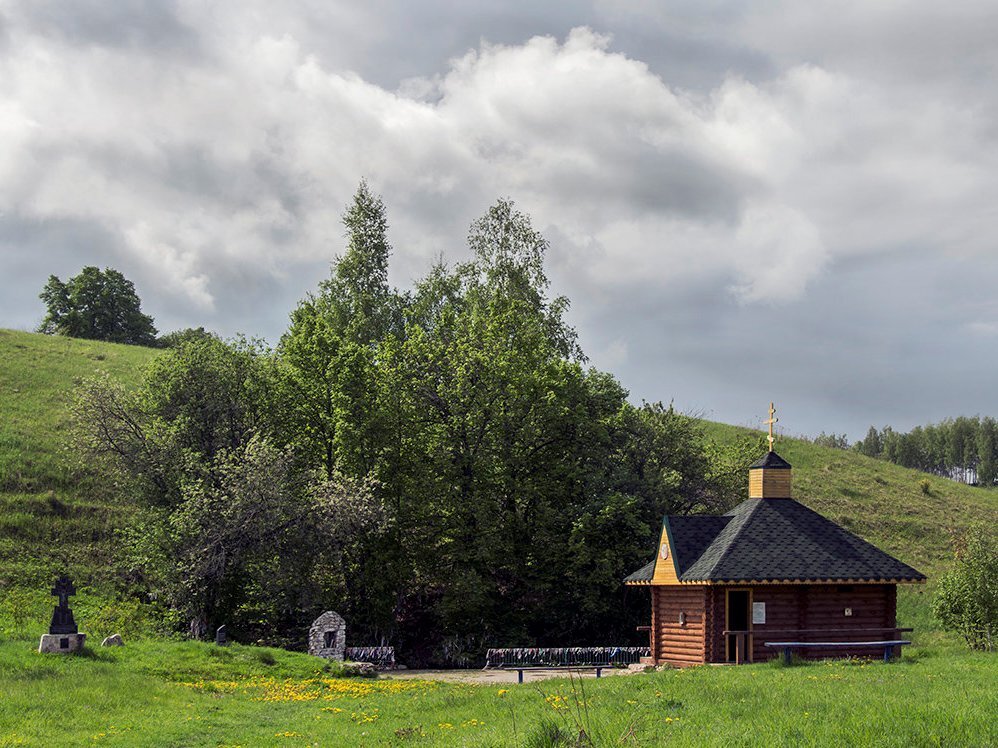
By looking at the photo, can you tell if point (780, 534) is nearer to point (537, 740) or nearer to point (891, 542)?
point (537, 740)

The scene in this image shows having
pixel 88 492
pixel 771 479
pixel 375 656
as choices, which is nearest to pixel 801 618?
pixel 771 479

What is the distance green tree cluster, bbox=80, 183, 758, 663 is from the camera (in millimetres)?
37250

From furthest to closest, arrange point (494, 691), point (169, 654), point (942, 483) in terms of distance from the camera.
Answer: point (942, 483) → point (169, 654) → point (494, 691)

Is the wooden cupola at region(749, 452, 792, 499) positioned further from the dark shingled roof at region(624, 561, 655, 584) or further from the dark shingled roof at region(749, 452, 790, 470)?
the dark shingled roof at region(624, 561, 655, 584)

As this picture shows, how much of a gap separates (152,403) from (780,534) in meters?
25.7

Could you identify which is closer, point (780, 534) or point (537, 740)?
point (537, 740)

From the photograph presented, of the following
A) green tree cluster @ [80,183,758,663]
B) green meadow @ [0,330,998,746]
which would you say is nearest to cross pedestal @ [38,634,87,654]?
green meadow @ [0,330,998,746]

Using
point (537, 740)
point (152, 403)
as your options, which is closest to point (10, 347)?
point (152, 403)

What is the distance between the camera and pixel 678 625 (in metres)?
32.3

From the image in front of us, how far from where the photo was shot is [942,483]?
88750 millimetres

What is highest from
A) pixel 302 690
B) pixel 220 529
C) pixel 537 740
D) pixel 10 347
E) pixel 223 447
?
pixel 10 347

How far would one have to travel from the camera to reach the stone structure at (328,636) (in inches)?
1387

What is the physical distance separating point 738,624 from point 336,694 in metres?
15.5

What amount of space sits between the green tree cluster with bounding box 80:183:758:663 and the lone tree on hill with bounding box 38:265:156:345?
55.1 m
